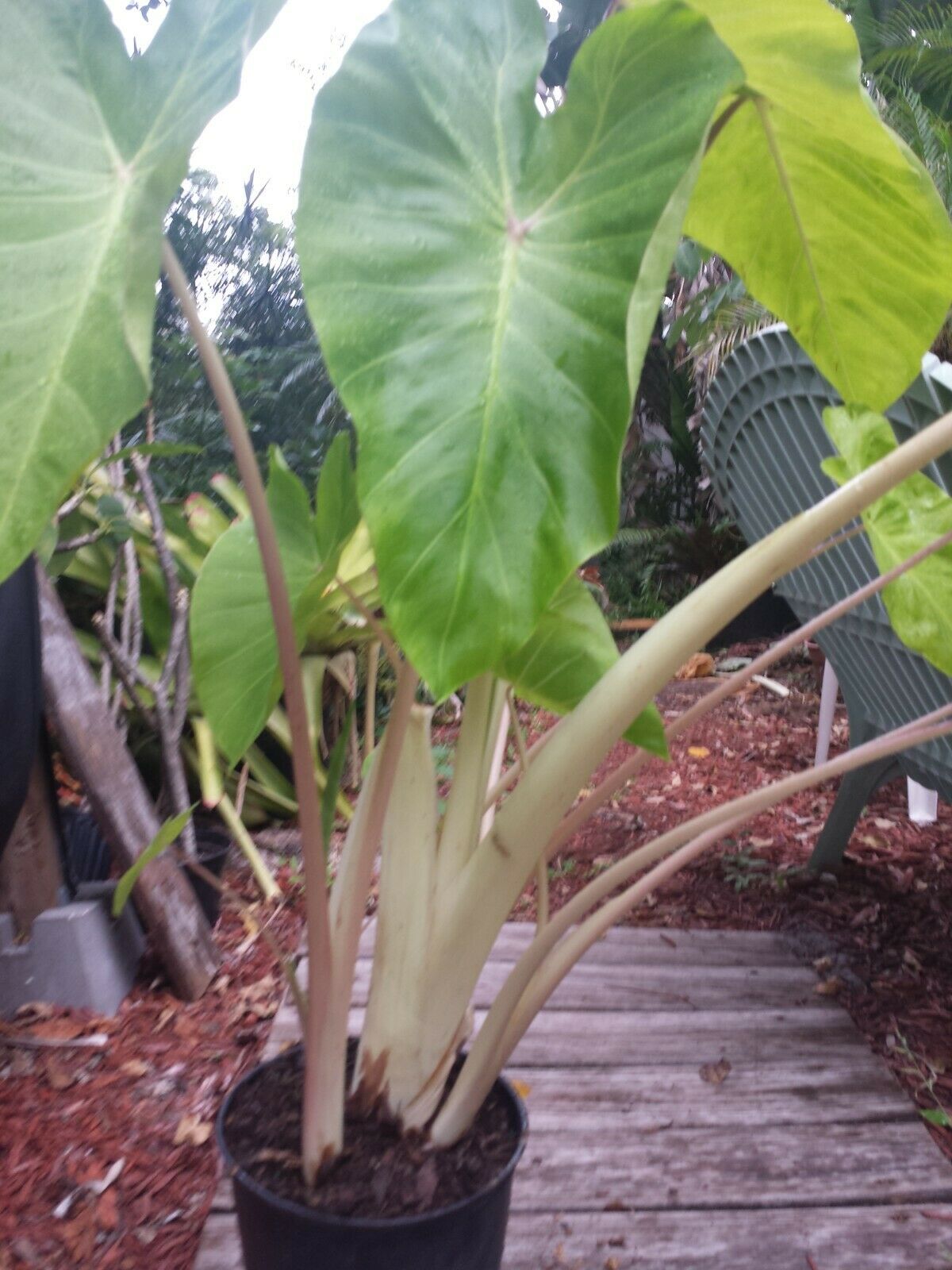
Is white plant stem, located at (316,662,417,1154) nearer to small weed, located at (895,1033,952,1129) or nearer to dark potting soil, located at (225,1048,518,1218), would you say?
dark potting soil, located at (225,1048,518,1218)

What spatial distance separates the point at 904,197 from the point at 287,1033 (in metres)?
1.34

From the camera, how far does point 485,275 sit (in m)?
0.55

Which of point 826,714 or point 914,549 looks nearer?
point 914,549

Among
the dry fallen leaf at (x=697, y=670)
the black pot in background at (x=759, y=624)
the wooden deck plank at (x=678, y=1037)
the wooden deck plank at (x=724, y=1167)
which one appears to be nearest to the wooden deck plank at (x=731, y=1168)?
the wooden deck plank at (x=724, y=1167)

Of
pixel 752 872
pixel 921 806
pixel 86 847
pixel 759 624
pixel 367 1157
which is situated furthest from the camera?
pixel 759 624

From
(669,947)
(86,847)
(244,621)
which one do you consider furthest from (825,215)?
(86,847)

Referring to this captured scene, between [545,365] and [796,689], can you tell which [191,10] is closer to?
[545,365]

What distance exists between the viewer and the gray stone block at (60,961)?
138 cm

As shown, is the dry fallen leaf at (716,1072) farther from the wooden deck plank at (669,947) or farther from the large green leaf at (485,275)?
the large green leaf at (485,275)

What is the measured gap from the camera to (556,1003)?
4.71 feet

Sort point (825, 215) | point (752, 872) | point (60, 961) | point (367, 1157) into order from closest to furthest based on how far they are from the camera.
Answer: point (367, 1157) < point (825, 215) < point (60, 961) < point (752, 872)

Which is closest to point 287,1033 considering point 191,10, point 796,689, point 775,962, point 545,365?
point 775,962

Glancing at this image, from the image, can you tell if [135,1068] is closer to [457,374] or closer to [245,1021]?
[245,1021]

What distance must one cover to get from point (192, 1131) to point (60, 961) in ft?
1.22
